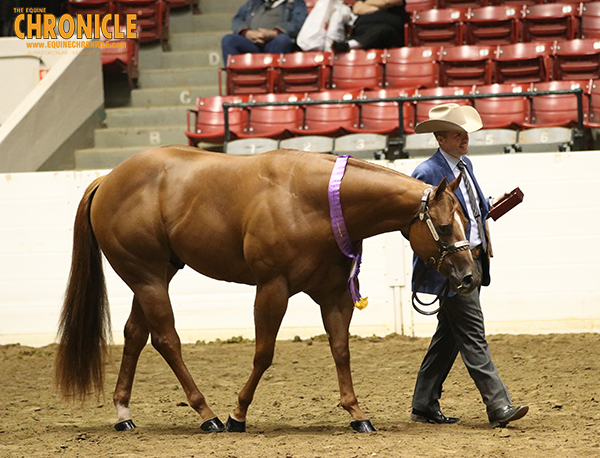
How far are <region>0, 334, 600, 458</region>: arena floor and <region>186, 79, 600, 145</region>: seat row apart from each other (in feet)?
9.47

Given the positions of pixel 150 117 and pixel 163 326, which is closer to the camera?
pixel 163 326

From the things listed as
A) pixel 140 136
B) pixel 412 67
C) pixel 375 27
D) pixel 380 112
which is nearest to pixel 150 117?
pixel 140 136

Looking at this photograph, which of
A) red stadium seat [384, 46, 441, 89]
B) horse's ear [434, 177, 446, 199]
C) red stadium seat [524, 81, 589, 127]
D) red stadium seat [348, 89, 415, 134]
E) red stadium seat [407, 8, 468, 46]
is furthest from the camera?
red stadium seat [407, 8, 468, 46]

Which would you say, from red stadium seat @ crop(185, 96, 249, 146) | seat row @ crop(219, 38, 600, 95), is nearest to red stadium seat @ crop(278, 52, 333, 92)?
seat row @ crop(219, 38, 600, 95)

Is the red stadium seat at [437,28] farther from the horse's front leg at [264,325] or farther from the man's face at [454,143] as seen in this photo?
the horse's front leg at [264,325]

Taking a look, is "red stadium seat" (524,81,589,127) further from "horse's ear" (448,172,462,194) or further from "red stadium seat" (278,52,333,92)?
"horse's ear" (448,172,462,194)

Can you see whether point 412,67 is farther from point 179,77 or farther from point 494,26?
point 179,77

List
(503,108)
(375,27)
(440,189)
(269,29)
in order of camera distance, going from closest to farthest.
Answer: (440,189) < (503,108) < (375,27) < (269,29)

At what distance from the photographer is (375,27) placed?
10.7 metres

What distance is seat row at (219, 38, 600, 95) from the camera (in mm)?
9836

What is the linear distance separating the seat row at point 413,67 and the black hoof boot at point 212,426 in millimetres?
6372

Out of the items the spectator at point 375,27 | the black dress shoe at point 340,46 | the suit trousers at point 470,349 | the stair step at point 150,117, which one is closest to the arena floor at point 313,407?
the suit trousers at point 470,349

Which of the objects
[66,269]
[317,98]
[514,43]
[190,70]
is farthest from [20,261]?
[514,43]

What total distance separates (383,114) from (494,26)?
2.54 metres
